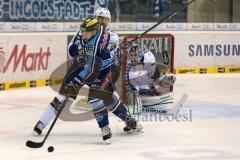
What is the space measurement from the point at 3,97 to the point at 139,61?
2.63 meters

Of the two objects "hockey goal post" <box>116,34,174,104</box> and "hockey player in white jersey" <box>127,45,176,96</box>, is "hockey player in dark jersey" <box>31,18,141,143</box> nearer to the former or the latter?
"hockey player in white jersey" <box>127,45,176,96</box>

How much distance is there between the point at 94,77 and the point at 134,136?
0.96 meters

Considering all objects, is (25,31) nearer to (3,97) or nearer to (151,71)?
(3,97)

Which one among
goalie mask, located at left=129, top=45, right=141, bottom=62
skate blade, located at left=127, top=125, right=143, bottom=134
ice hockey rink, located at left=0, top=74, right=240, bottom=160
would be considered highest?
goalie mask, located at left=129, top=45, right=141, bottom=62

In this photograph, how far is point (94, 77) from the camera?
705 centimetres

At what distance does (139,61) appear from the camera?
31.8 feet

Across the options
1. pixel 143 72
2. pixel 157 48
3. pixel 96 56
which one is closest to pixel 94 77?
pixel 96 56

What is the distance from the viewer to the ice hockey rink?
653cm

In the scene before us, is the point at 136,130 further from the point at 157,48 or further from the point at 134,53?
the point at 157,48

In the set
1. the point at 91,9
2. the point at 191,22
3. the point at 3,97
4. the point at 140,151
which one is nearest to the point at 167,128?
the point at 140,151

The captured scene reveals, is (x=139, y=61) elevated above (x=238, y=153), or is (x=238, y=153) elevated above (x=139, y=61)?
(x=139, y=61)

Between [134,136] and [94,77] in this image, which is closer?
[94,77]

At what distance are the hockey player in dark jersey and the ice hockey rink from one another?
0.29 meters

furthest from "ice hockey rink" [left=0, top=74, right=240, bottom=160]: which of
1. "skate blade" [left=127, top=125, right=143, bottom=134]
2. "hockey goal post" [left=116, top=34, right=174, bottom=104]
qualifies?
"hockey goal post" [left=116, top=34, right=174, bottom=104]
